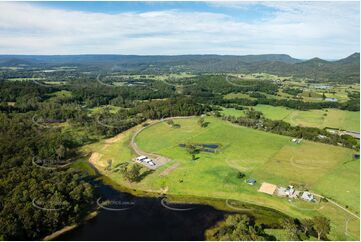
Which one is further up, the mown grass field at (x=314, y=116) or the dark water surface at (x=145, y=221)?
the mown grass field at (x=314, y=116)

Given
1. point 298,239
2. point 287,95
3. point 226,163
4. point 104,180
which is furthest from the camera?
point 287,95

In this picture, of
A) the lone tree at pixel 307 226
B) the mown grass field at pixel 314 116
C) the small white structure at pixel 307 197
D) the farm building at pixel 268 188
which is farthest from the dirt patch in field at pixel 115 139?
the lone tree at pixel 307 226

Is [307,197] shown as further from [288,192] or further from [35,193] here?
[35,193]

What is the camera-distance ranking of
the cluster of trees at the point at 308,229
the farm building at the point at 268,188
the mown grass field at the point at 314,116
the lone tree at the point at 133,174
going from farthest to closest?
the mown grass field at the point at 314,116 → the lone tree at the point at 133,174 → the farm building at the point at 268,188 → the cluster of trees at the point at 308,229

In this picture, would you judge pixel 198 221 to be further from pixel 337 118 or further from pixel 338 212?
pixel 337 118

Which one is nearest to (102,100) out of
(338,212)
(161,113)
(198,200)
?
(161,113)

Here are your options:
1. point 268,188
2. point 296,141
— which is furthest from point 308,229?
point 296,141

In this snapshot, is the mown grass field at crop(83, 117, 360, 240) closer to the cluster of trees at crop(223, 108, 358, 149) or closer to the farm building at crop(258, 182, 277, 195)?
the farm building at crop(258, 182, 277, 195)

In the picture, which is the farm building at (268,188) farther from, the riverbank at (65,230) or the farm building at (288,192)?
the riverbank at (65,230)
